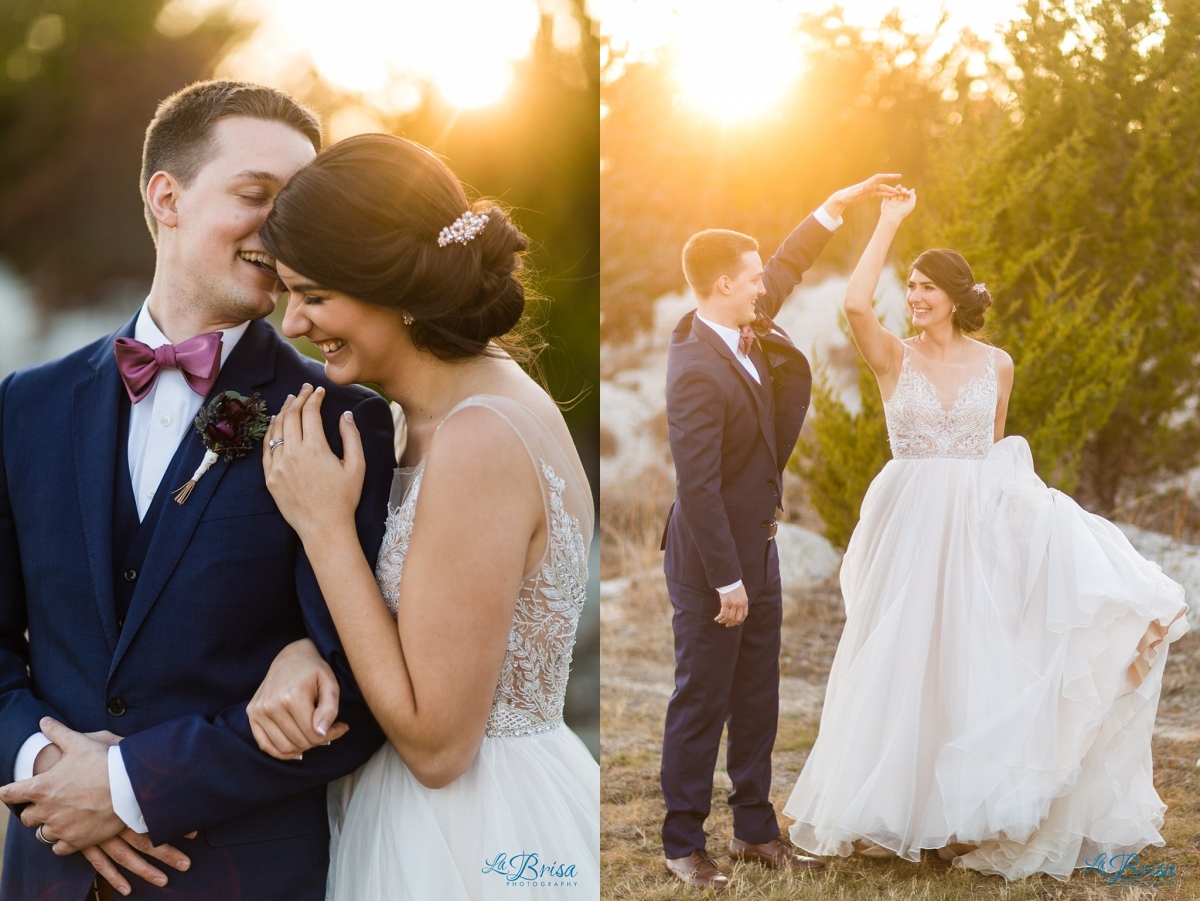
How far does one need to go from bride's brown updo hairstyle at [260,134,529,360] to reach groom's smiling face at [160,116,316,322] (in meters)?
0.15

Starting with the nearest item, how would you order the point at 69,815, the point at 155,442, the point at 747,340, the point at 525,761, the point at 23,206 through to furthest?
the point at 69,815 → the point at 155,442 → the point at 525,761 → the point at 23,206 → the point at 747,340

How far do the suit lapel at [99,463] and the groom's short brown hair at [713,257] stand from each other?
1.52m

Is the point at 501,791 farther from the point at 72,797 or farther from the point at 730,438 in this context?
the point at 730,438

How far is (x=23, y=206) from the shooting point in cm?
254

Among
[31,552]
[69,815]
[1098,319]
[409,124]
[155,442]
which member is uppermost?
[409,124]

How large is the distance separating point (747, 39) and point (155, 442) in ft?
6.83

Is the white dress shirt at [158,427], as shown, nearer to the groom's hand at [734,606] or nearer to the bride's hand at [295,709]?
the bride's hand at [295,709]

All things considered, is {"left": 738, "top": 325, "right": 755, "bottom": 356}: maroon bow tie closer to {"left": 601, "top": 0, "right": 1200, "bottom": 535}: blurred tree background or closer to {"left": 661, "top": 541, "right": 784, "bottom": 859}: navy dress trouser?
{"left": 601, "top": 0, "right": 1200, "bottom": 535}: blurred tree background

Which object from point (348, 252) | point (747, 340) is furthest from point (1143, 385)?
point (348, 252)

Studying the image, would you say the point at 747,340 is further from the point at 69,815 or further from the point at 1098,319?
the point at 69,815

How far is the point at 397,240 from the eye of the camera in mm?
1840

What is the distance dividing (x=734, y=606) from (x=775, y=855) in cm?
73

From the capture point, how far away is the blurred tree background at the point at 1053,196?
297 cm

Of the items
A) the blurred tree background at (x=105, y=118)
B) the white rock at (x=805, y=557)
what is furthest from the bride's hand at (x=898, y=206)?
the blurred tree background at (x=105, y=118)
